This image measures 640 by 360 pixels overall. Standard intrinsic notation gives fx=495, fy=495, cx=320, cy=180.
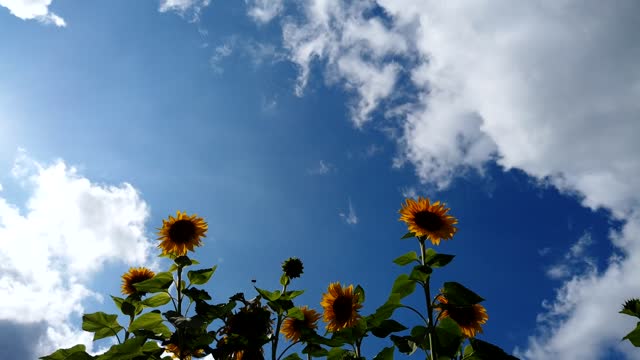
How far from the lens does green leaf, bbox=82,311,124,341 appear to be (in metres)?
4.68

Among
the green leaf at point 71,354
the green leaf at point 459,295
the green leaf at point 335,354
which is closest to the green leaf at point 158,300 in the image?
the green leaf at point 71,354

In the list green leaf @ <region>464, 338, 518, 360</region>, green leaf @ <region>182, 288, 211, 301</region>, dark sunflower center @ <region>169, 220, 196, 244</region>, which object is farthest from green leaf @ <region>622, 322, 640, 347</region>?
dark sunflower center @ <region>169, 220, 196, 244</region>

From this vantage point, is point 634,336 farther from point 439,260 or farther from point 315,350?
point 315,350

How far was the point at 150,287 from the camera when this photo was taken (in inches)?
176

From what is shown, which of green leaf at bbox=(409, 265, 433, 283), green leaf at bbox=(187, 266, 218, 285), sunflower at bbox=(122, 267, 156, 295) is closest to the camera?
green leaf at bbox=(409, 265, 433, 283)

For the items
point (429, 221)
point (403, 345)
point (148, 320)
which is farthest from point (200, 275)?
point (429, 221)

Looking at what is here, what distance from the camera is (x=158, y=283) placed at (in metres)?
4.50

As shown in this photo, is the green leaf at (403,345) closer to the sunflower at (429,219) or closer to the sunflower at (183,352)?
the sunflower at (429,219)

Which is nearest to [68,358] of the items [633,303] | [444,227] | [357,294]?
[357,294]

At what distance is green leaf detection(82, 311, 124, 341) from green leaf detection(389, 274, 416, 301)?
269 cm

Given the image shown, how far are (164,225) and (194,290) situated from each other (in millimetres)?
1262

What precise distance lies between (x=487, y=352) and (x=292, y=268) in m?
2.54

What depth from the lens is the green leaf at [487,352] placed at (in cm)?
378

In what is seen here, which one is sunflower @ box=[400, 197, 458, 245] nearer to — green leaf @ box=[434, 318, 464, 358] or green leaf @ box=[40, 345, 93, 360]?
green leaf @ box=[434, 318, 464, 358]
